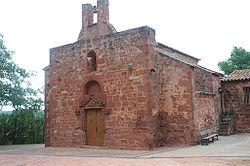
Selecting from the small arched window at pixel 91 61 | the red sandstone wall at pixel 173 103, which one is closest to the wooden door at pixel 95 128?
the small arched window at pixel 91 61

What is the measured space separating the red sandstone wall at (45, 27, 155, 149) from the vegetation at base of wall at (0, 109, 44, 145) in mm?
5780

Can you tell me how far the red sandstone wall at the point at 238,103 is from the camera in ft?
58.1

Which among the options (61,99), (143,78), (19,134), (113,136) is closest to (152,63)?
(143,78)

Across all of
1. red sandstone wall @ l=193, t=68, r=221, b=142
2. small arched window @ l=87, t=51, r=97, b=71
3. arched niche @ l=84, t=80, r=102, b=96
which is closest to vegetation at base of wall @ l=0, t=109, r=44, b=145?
arched niche @ l=84, t=80, r=102, b=96

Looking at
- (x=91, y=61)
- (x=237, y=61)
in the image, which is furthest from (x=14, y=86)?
(x=237, y=61)

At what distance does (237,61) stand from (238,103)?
20.0m

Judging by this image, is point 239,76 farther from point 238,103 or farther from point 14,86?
point 14,86

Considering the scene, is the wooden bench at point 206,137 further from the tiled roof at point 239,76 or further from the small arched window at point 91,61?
the small arched window at point 91,61

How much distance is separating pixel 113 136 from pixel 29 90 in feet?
41.3

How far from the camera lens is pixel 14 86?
21.8 m

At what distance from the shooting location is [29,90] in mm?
23109

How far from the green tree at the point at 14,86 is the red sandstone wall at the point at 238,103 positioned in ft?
50.2

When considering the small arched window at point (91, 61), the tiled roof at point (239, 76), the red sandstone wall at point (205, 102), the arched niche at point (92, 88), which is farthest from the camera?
the tiled roof at point (239, 76)

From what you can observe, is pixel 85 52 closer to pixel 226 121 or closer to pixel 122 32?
pixel 122 32
